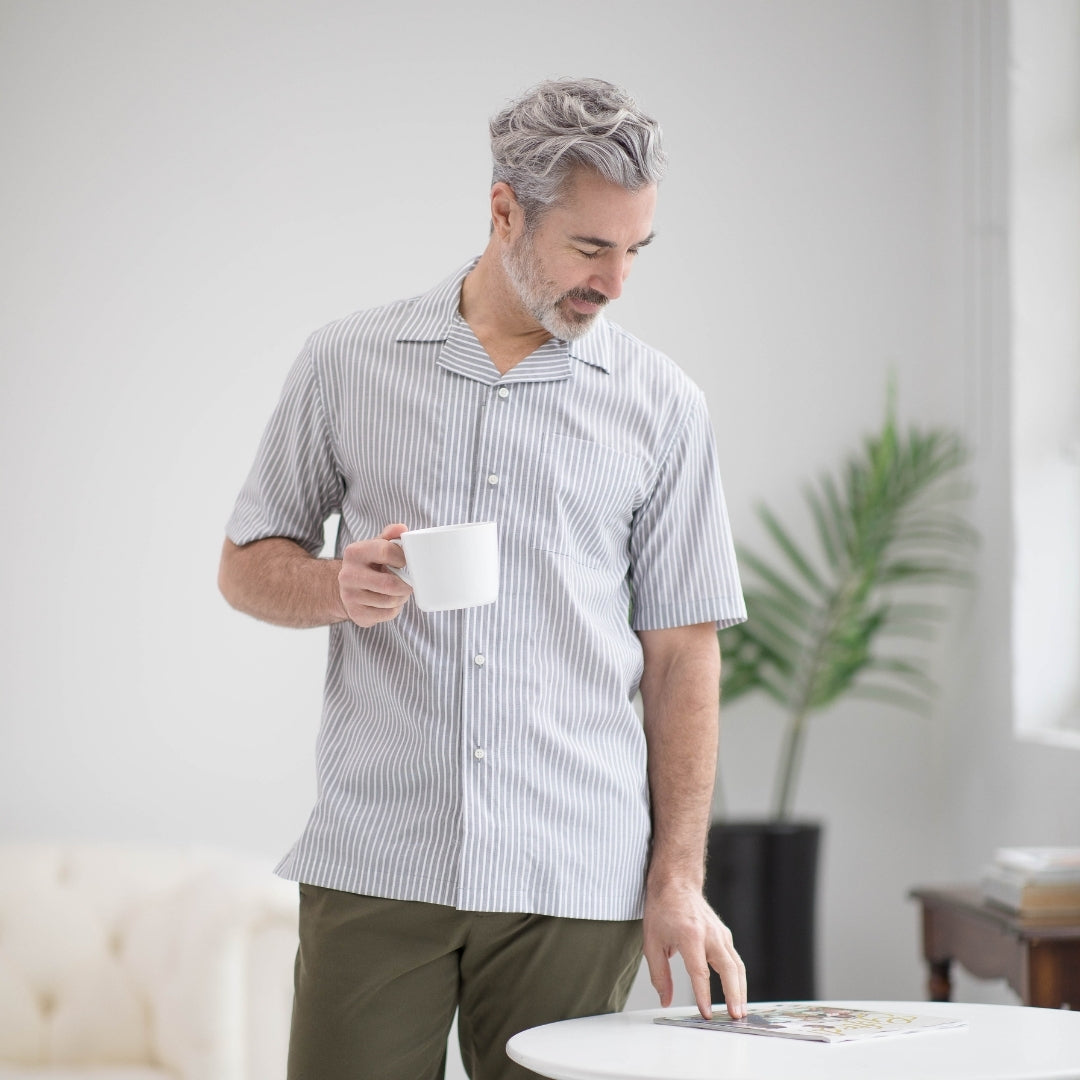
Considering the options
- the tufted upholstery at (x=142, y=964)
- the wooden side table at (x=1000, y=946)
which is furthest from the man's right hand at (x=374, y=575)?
the wooden side table at (x=1000, y=946)

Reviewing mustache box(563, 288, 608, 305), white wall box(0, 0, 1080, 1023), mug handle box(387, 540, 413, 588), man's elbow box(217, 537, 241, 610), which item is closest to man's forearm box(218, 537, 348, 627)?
man's elbow box(217, 537, 241, 610)

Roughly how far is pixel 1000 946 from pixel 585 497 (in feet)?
4.78

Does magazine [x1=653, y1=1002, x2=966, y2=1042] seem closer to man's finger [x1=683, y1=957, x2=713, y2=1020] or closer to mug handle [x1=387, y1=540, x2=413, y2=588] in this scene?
man's finger [x1=683, y1=957, x2=713, y2=1020]

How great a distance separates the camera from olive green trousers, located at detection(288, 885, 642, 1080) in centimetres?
131

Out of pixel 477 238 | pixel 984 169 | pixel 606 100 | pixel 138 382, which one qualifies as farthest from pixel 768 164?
pixel 606 100

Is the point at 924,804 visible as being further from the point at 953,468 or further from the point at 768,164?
the point at 768,164

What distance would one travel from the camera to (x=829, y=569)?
3.43 m

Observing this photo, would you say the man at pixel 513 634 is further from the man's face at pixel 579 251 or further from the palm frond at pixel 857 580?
the palm frond at pixel 857 580

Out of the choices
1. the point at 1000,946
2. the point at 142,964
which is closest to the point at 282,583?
the point at 142,964

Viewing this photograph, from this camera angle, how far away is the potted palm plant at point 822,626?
9.94 ft

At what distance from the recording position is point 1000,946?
2371 millimetres

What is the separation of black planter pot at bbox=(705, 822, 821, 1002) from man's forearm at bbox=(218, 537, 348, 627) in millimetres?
1811

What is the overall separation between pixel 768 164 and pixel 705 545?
Answer: 2195 mm

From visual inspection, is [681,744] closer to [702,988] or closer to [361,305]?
[702,988]
